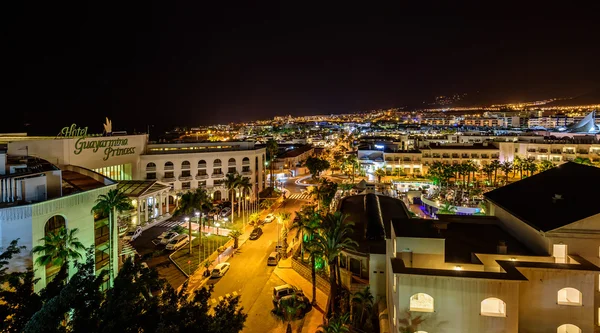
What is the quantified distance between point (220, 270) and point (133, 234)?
14599 mm

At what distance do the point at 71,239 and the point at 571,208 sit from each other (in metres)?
28.5

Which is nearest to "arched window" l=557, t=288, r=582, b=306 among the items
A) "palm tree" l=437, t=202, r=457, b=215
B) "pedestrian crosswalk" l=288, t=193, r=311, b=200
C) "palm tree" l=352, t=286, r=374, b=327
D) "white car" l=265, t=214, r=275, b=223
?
"palm tree" l=352, t=286, r=374, b=327

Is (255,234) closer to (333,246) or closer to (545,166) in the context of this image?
(333,246)

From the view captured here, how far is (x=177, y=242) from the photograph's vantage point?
37.5 metres

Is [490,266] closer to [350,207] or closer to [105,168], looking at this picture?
[350,207]

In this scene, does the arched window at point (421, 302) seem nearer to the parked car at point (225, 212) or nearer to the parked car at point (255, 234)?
the parked car at point (255, 234)

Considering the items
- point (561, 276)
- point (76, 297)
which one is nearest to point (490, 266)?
point (561, 276)

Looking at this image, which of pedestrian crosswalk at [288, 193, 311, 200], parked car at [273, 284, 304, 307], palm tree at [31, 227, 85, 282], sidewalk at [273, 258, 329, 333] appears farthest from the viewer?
pedestrian crosswalk at [288, 193, 311, 200]

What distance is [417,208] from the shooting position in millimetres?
53500

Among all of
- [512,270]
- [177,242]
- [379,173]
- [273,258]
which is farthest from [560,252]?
[379,173]

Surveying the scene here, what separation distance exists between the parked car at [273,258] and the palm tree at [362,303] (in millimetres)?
11459

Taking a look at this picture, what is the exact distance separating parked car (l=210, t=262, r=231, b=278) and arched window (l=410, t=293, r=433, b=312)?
18.0 metres

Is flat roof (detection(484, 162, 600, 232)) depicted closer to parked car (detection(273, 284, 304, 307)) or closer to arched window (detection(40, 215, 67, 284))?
parked car (detection(273, 284, 304, 307))

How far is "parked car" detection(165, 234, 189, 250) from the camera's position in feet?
119
